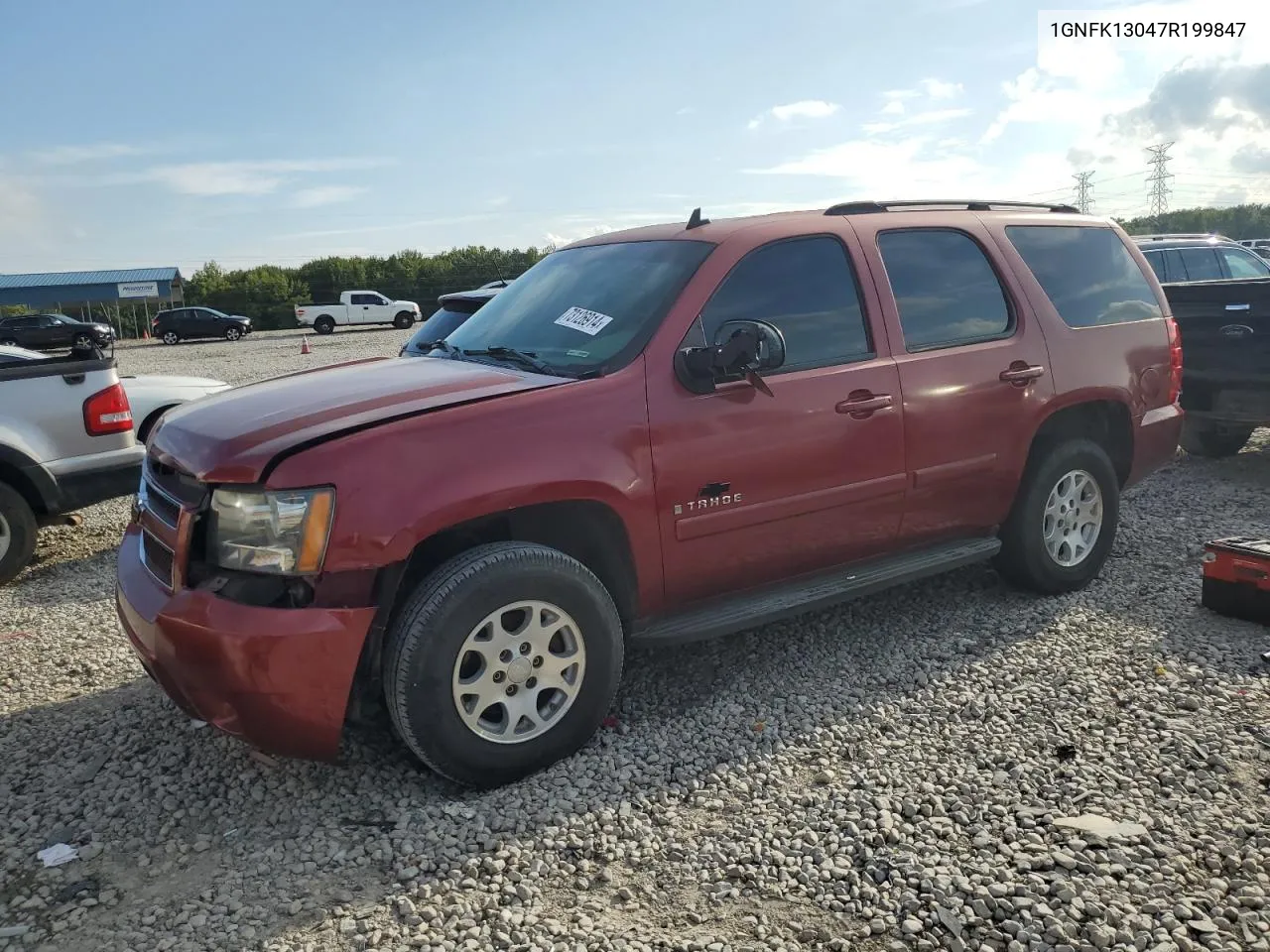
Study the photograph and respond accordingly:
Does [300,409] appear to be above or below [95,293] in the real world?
below

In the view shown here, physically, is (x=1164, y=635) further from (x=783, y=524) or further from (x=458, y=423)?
(x=458, y=423)

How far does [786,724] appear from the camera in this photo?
3.70 m

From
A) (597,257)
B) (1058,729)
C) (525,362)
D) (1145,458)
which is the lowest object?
(1058,729)

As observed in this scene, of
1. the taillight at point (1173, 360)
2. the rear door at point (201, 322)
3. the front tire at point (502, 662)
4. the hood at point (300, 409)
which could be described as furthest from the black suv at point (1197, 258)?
the rear door at point (201, 322)

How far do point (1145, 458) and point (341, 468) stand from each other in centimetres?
435

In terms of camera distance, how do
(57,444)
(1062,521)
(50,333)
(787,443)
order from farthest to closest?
(50,333) → (57,444) → (1062,521) → (787,443)

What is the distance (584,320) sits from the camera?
3895 millimetres

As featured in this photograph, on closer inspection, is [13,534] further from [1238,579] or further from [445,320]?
[1238,579]

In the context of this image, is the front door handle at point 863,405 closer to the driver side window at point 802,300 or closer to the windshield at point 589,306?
the driver side window at point 802,300

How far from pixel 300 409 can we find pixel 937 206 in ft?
10.5

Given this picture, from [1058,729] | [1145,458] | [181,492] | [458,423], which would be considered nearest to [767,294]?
[458,423]

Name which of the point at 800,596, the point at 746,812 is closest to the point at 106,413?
the point at 800,596

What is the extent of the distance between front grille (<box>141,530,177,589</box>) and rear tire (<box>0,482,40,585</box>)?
2.91 m

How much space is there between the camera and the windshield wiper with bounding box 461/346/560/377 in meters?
3.67
